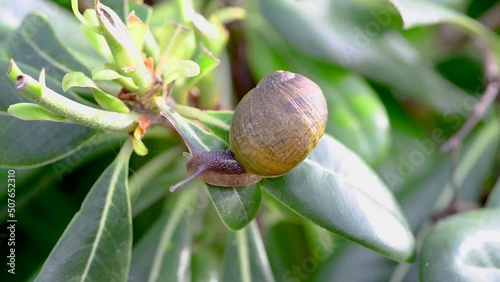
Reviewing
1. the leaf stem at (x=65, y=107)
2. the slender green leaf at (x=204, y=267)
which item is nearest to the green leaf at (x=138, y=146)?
the leaf stem at (x=65, y=107)

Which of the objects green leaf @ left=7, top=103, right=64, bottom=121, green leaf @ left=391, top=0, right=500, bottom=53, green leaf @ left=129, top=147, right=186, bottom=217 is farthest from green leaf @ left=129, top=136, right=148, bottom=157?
green leaf @ left=391, top=0, right=500, bottom=53

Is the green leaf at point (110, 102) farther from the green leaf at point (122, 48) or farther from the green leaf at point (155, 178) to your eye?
the green leaf at point (155, 178)

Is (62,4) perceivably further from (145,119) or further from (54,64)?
(145,119)

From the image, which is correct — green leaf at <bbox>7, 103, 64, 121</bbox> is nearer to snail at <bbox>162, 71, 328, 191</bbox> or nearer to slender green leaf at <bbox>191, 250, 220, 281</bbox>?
snail at <bbox>162, 71, 328, 191</bbox>

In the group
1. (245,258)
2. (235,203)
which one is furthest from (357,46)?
(235,203)

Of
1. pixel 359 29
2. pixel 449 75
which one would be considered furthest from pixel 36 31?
pixel 449 75
